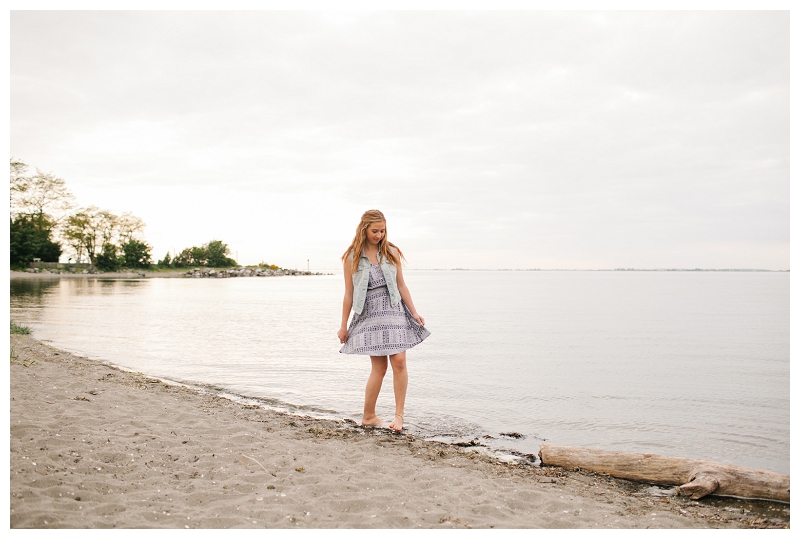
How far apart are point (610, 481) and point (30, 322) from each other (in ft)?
61.5

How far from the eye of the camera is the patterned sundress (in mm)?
6160

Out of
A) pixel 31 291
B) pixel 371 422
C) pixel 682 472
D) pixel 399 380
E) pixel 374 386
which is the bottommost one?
pixel 31 291

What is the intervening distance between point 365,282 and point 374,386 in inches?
50.9

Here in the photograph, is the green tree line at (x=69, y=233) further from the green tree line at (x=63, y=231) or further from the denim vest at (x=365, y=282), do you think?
the denim vest at (x=365, y=282)

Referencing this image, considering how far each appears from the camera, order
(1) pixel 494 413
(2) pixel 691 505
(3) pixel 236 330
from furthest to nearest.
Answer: (3) pixel 236 330 → (1) pixel 494 413 → (2) pixel 691 505

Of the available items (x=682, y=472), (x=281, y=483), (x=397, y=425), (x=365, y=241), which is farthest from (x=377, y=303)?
(x=682, y=472)

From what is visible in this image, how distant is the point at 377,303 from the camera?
625cm

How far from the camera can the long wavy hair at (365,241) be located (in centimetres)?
611

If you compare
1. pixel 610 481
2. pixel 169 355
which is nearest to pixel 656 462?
pixel 610 481

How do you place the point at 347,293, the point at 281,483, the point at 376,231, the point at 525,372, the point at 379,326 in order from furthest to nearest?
the point at 525,372 < the point at 347,293 < the point at 379,326 < the point at 376,231 < the point at 281,483

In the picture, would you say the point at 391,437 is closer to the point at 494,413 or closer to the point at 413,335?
the point at 413,335

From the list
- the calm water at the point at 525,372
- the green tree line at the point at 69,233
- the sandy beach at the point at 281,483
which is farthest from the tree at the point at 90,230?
the sandy beach at the point at 281,483

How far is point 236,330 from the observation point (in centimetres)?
1712

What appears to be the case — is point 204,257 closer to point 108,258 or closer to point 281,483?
point 108,258
